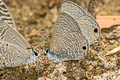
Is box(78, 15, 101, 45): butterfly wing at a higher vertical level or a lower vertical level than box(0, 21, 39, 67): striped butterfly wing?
higher

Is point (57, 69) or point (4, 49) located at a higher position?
point (4, 49)

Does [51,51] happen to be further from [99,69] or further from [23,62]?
[99,69]

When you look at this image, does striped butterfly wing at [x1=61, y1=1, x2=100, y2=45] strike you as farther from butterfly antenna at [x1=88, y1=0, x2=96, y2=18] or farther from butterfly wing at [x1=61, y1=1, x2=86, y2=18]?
butterfly antenna at [x1=88, y1=0, x2=96, y2=18]

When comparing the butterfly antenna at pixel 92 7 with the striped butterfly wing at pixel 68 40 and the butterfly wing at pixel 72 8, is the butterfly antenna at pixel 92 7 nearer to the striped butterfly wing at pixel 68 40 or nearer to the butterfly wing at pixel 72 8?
the butterfly wing at pixel 72 8

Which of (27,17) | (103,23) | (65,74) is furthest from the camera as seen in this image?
(27,17)

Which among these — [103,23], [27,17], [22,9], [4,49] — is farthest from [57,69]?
[22,9]

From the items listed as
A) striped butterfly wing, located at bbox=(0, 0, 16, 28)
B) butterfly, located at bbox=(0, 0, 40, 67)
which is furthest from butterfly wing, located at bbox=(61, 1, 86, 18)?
striped butterfly wing, located at bbox=(0, 0, 16, 28)

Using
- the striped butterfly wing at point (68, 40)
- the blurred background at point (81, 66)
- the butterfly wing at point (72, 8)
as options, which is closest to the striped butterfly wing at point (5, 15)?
the blurred background at point (81, 66)
